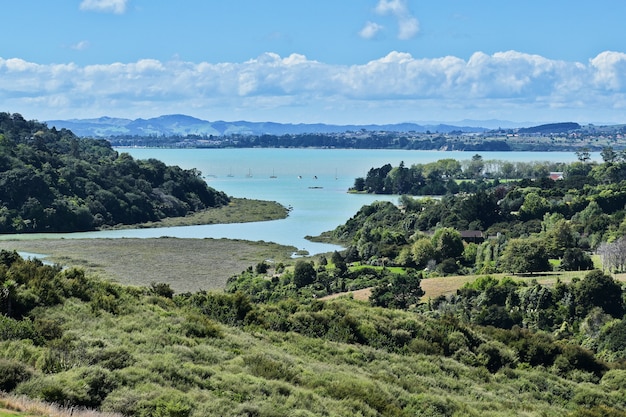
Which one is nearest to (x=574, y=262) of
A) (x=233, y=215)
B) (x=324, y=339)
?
(x=324, y=339)

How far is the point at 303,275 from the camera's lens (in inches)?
1606

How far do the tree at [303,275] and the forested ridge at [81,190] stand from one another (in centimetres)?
3389

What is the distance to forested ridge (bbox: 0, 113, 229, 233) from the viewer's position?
226ft

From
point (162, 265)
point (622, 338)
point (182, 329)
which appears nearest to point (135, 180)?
point (162, 265)

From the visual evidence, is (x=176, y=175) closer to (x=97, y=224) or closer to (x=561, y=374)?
(x=97, y=224)

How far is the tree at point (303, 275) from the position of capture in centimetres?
4047

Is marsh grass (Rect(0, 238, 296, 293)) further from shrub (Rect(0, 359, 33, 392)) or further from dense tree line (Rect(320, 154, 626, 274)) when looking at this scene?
shrub (Rect(0, 359, 33, 392))

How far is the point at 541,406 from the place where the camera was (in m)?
16.4

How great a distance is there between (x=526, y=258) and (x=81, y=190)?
48374 millimetres

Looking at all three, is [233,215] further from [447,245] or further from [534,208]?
[447,245]

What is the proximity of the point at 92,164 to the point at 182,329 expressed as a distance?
7338 cm

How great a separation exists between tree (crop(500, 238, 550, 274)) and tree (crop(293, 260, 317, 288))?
9848 millimetres

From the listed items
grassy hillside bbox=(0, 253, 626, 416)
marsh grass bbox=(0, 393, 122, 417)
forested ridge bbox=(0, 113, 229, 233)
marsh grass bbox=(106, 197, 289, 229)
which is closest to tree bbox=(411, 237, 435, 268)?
grassy hillside bbox=(0, 253, 626, 416)

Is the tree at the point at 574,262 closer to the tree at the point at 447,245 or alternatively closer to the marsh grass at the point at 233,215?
the tree at the point at 447,245
